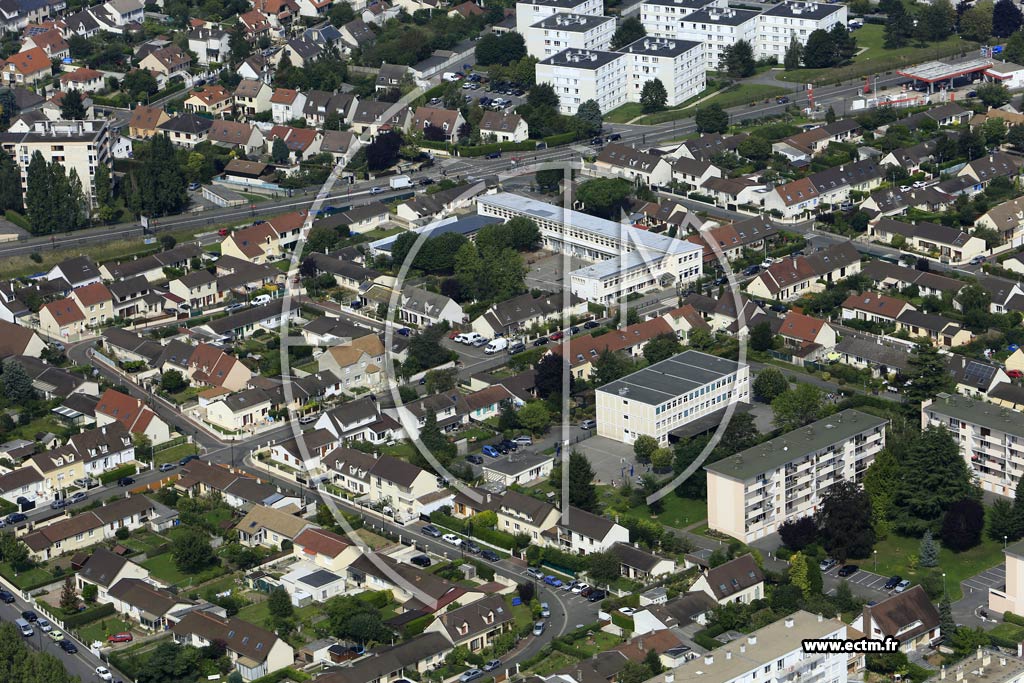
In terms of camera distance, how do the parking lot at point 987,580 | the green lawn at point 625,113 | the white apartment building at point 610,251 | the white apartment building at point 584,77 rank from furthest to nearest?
the green lawn at point 625,113, the white apartment building at point 584,77, the white apartment building at point 610,251, the parking lot at point 987,580

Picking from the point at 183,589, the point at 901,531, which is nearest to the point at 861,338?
the point at 901,531

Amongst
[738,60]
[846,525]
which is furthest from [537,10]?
[846,525]

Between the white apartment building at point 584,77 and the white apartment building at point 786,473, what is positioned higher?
the white apartment building at point 584,77

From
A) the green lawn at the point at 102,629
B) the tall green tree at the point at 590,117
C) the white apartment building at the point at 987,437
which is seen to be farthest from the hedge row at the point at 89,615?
the tall green tree at the point at 590,117

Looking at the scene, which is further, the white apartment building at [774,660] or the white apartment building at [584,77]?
the white apartment building at [584,77]

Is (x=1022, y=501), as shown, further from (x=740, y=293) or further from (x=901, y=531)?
(x=740, y=293)

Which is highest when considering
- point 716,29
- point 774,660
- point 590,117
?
point 716,29

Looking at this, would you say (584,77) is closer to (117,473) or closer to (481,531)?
(117,473)

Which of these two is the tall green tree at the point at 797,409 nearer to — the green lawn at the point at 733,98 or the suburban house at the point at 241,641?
the suburban house at the point at 241,641
